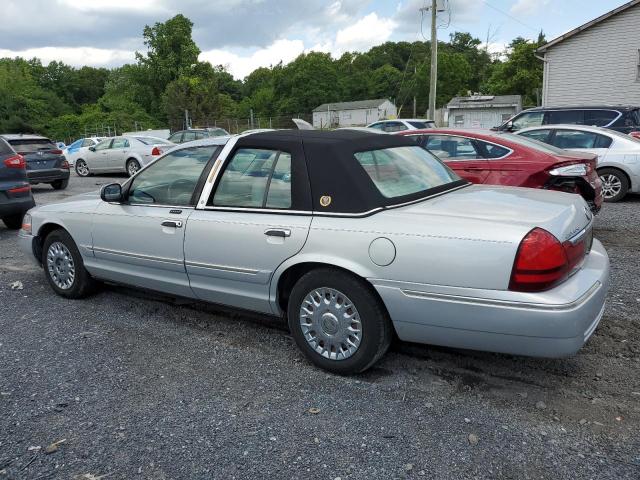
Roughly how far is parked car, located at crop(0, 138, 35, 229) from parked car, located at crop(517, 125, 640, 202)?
8.80 meters

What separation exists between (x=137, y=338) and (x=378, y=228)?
7.14 feet

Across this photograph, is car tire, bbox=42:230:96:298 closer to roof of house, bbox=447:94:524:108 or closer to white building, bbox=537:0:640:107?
white building, bbox=537:0:640:107

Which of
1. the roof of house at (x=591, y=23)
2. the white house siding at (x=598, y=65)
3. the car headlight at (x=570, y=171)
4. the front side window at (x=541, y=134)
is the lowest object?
the car headlight at (x=570, y=171)

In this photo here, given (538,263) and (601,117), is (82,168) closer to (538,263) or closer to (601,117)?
(601,117)

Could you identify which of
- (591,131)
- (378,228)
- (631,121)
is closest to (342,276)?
(378,228)

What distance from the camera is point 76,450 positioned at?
2781 millimetres

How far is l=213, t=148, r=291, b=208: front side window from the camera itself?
12.1ft

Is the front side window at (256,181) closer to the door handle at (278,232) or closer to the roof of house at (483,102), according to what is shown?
the door handle at (278,232)

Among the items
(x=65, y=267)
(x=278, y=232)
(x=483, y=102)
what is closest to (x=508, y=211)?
(x=278, y=232)

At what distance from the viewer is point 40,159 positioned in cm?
1392

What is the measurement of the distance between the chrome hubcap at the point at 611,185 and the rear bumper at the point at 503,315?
7631 mm

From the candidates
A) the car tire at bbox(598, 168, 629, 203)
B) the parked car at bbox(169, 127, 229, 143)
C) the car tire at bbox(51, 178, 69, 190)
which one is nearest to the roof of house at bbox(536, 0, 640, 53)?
the parked car at bbox(169, 127, 229, 143)

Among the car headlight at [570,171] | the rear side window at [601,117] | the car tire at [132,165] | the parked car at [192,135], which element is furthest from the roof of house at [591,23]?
the car headlight at [570,171]

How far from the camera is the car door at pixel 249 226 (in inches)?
140
